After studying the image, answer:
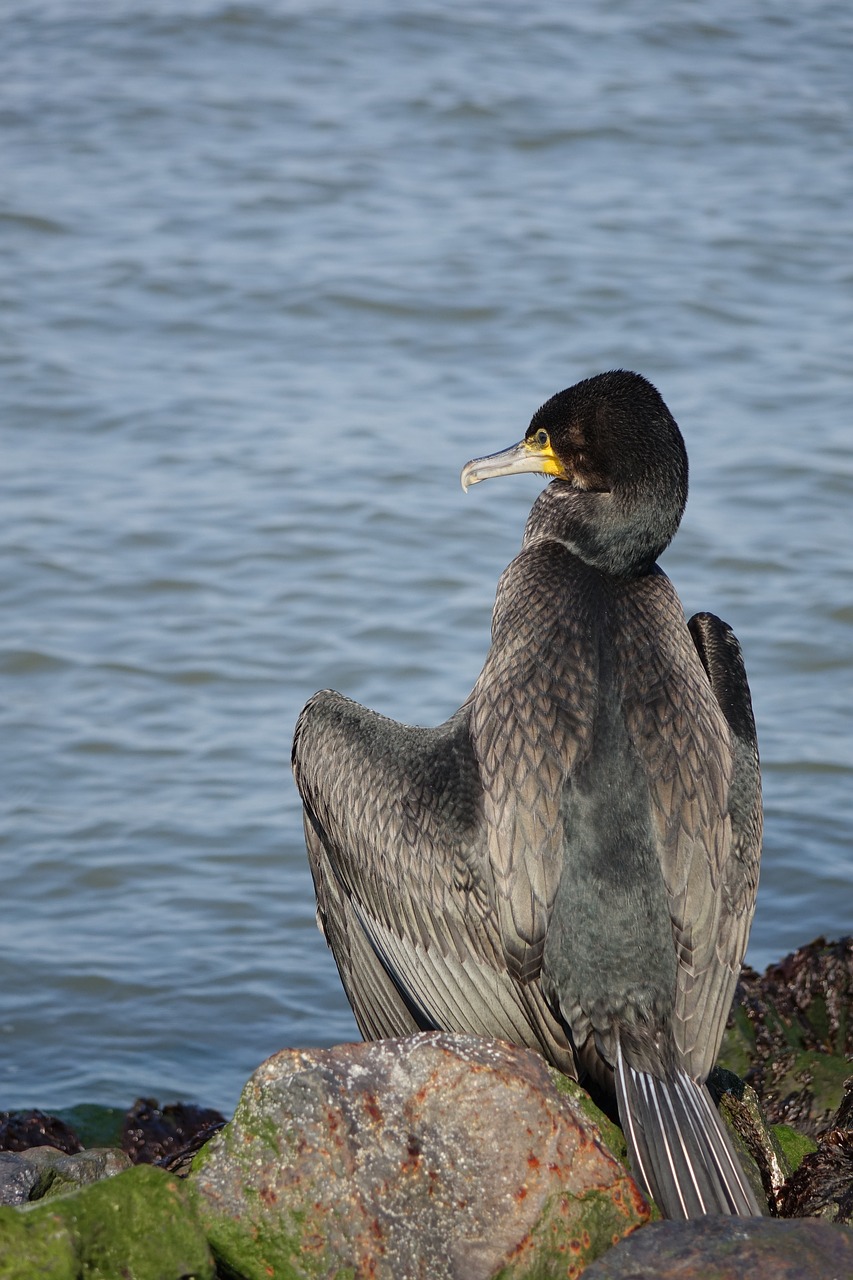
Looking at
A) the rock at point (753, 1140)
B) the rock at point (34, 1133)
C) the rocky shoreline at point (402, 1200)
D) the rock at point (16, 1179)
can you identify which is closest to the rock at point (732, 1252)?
the rocky shoreline at point (402, 1200)

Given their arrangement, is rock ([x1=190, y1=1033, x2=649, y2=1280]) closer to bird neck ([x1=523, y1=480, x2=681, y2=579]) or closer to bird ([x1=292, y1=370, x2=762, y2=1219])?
bird ([x1=292, y1=370, x2=762, y2=1219])

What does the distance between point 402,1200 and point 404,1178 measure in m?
0.04

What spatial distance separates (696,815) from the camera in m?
4.29

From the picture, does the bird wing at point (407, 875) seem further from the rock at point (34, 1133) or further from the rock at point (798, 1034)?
the rock at point (798, 1034)

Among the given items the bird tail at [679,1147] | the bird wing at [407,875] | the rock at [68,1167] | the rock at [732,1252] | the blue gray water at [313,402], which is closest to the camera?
the rock at [732,1252]

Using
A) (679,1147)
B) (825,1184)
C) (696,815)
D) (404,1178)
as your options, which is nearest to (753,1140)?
(825,1184)

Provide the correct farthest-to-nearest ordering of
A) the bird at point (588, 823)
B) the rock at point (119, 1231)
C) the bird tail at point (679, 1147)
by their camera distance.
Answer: the bird at point (588, 823) → the bird tail at point (679, 1147) → the rock at point (119, 1231)

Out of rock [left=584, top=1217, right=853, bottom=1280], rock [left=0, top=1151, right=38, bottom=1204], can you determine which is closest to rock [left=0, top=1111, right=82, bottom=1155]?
rock [left=0, top=1151, right=38, bottom=1204]

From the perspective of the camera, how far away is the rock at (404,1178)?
3.63 meters

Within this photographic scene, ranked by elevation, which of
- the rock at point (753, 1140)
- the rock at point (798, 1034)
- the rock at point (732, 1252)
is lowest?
the rock at point (798, 1034)

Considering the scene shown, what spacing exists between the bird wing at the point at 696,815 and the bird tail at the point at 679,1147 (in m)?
0.13

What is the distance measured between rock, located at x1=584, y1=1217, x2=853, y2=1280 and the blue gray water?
363 centimetres

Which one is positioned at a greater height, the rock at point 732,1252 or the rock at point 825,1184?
the rock at point 732,1252

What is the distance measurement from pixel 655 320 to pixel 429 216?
2.84 meters
